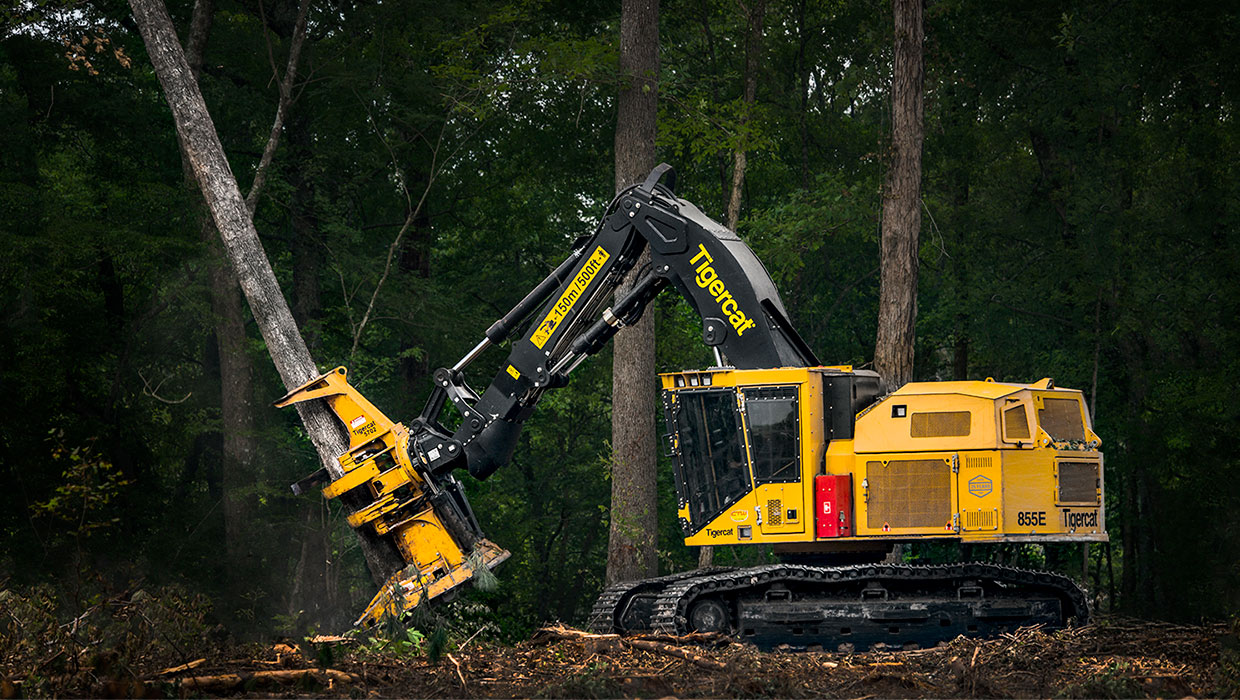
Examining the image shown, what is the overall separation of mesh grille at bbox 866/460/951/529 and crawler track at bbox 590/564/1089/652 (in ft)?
1.49

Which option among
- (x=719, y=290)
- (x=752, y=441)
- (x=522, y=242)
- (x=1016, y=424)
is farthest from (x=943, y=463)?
(x=522, y=242)

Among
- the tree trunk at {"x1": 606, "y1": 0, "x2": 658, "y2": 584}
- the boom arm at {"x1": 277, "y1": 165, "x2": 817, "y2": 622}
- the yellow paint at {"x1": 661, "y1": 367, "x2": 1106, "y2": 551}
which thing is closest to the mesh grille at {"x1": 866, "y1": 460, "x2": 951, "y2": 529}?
the yellow paint at {"x1": 661, "y1": 367, "x2": 1106, "y2": 551}

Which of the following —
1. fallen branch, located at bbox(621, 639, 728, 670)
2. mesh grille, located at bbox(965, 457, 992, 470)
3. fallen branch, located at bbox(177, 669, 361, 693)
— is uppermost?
mesh grille, located at bbox(965, 457, 992, 470)

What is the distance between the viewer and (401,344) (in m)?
24.3

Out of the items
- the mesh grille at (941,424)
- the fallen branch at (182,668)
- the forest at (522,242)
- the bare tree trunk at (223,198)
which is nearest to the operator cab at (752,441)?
A: the mesh grille at (941,424)

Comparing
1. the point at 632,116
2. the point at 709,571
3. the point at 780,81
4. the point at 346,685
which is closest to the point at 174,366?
the point at 632,116

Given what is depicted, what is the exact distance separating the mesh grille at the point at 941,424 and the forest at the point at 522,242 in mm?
5032

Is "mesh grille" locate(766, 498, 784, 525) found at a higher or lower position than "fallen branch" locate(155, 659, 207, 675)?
higher

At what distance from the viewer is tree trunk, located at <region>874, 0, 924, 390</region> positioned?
15.5 m

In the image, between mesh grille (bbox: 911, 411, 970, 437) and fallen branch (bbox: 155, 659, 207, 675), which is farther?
mesh grille (bbox: 911, 411, 970, 437)

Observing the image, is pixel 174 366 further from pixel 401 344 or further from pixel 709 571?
pixel 709 571

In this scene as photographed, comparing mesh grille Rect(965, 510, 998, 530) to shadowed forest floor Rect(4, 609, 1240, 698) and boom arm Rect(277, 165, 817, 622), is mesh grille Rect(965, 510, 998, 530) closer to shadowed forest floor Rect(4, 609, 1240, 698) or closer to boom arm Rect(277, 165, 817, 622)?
shadowed forest floor Rect(4, 609, 1240, 698)

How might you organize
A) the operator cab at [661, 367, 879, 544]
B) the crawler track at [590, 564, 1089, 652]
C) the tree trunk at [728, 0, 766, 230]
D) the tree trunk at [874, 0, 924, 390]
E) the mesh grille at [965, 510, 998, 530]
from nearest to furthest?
the mesh grille at [965, 510, 998, 530] → the crawler track at [590, 564, 1089, 652] → the operator cab at [661, 367, 879, 544] → the tree trunk at [874, 0, 924, 390] → the tree trunk at [728, 0, 766, 230]

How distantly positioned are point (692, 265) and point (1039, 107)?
14.5 metres
